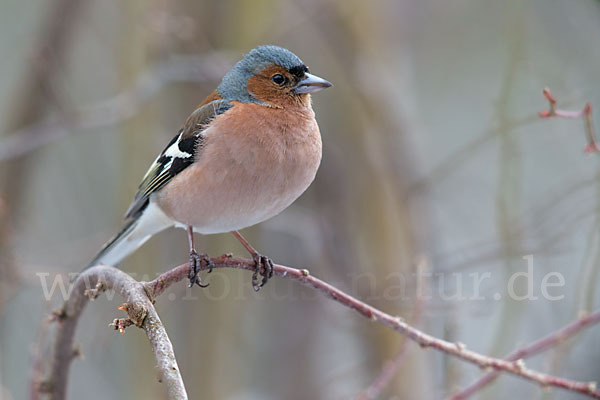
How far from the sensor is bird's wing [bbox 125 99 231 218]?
10.2 feet

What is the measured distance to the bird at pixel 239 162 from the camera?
281cm

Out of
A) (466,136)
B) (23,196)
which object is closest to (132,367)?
(23,196)

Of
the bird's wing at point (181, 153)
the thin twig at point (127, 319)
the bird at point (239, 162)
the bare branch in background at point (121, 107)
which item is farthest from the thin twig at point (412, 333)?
the bare branch in background at point (121, 107)

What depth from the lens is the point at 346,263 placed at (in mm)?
4566

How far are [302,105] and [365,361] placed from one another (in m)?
2.07

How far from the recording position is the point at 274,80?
10.4 feet

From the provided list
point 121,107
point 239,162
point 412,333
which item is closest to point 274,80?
point 239,162

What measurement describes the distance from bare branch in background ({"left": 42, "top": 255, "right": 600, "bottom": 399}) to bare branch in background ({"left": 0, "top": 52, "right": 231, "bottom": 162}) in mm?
1784

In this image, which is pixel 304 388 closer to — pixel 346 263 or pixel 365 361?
pixel 365 361

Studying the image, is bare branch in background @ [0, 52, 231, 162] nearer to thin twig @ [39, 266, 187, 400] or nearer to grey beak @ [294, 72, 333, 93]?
grey beak @ [294, 72, 333, 93]

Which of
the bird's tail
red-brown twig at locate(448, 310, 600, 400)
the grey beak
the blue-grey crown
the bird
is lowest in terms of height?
red-brown twig at locate(448, 310, 600, 400)

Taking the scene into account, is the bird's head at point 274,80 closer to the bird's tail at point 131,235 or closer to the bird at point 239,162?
the bird at point 239,162

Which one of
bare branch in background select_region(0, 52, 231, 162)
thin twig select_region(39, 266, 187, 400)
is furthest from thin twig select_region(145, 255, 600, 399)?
bare branch in background select_region(0, 52, 231, 162)

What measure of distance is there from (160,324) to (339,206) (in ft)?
10.2
